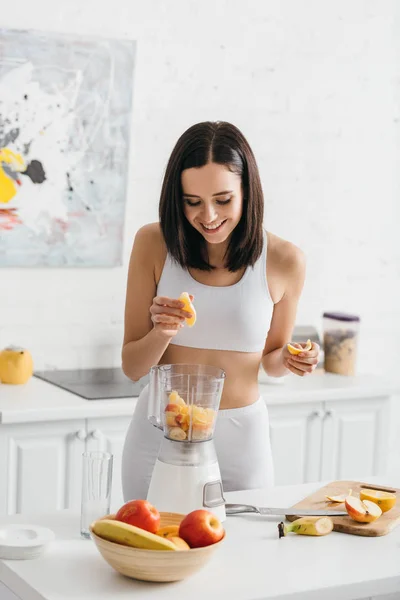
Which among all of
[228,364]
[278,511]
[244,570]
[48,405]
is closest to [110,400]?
[48,405]

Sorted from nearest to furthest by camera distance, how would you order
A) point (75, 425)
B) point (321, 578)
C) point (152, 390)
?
point (321, 578) < point (152, 390) < point (75, 425)

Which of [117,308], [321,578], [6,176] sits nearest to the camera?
[321,578]

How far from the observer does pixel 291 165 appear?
392cm

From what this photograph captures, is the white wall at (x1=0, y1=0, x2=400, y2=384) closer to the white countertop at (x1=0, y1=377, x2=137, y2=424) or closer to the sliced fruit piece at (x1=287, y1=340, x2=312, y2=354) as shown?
the white countertop at (x1=0, y1=377, x2=137, y2=424)

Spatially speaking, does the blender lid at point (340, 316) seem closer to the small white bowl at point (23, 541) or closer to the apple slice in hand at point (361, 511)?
the apple slice in hand at point (361, 511)

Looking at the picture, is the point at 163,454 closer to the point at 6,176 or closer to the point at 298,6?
the point at 6,176

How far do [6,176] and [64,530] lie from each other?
1.73 metres

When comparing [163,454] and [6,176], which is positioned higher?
[6,176]

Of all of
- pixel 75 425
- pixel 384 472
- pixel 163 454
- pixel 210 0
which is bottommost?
pixel 384 472

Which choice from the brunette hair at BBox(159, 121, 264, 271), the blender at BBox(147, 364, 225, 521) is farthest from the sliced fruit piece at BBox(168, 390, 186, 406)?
the brunette hair at BBox(159, 121, 264, 271)

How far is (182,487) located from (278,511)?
24cm

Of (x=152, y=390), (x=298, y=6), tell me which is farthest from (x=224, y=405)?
(x=298, y=6)

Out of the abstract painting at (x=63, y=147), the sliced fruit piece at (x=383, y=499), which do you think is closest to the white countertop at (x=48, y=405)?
the abstract painting at (x=63, y=147)

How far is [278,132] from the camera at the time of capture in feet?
12.7
